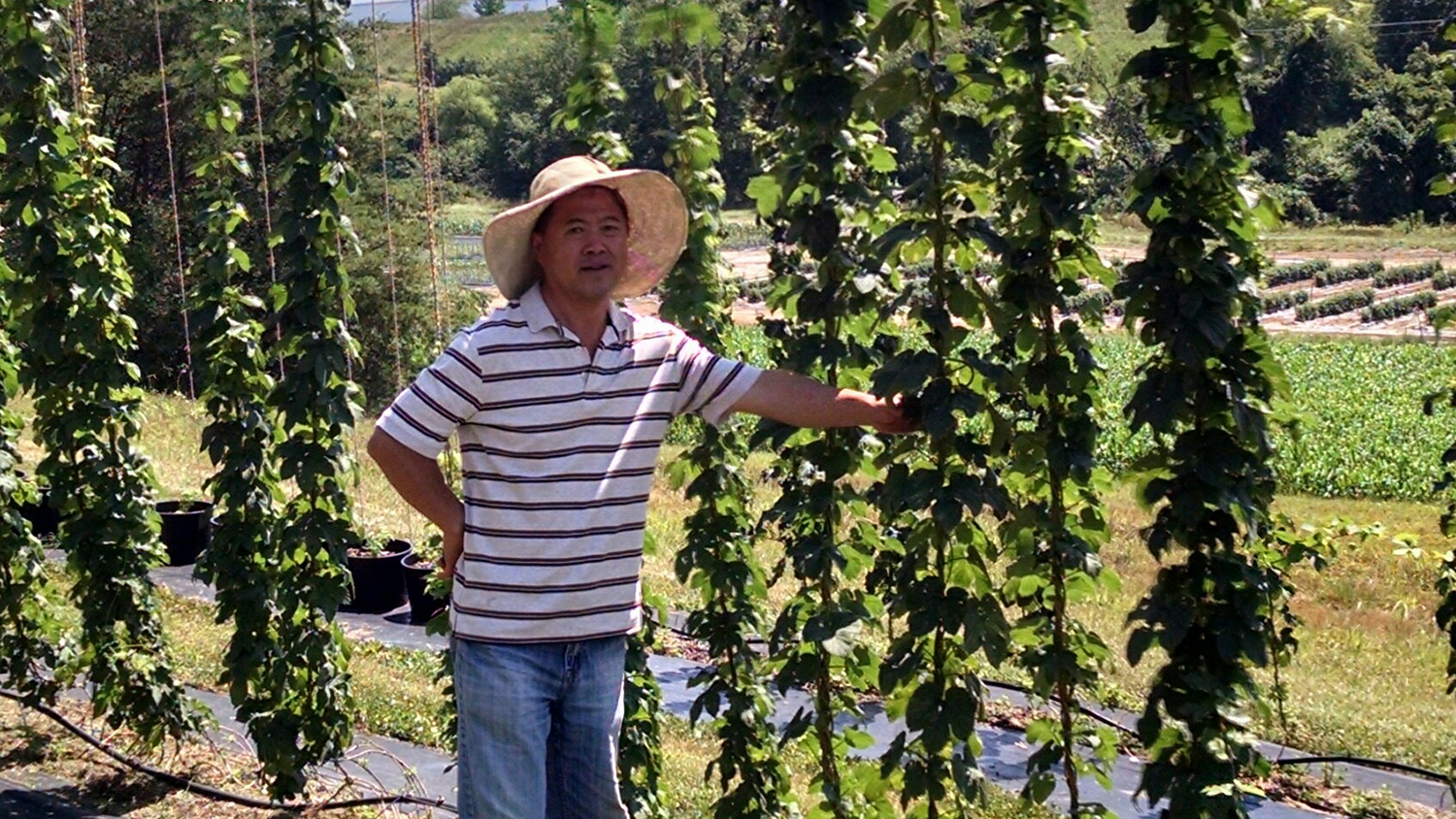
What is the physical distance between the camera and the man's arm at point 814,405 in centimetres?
346

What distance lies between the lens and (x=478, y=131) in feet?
62.5

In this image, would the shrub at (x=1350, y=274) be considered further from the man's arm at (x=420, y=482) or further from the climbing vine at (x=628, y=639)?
the man's arm at (x=420, y=482)

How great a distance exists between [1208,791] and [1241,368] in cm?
89

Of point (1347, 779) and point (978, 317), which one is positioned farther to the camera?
point (1347, 779)

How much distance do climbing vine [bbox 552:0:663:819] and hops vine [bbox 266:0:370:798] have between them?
0.80 metres

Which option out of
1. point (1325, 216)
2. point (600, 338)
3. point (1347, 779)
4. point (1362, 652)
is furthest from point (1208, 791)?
point (1325, 216)

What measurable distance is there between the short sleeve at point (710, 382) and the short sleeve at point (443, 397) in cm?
51

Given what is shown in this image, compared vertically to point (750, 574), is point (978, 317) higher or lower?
higher

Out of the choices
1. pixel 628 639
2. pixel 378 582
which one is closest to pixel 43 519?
pixel 378 582

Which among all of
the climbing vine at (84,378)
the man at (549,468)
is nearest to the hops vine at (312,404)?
the climbing vine at (84,378)

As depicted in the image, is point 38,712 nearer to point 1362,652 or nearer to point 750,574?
point 750,574

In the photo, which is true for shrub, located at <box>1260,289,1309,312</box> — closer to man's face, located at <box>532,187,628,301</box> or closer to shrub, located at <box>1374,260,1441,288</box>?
shrub, located at <box>1374,260,1441,288</box>

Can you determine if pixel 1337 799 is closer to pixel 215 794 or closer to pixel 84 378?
pixel 215 794

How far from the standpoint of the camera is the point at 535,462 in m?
3.28
